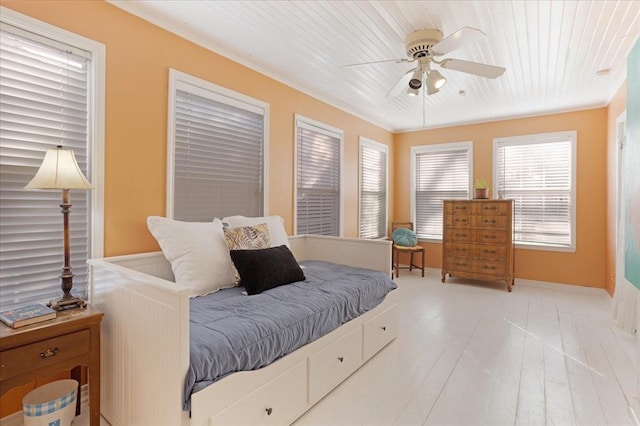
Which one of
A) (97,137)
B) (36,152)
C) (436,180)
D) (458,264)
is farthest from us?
(436,180)

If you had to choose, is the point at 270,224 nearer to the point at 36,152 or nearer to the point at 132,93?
the point at 132,93

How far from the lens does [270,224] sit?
2969mm

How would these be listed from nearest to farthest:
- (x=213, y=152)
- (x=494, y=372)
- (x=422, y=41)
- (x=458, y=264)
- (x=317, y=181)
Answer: (x=494, y=372) < (x=422, y=41) < (x=213, y=152) < (x=317, y=181) < (x=458, y=264)

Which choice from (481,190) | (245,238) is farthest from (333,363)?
(481,190)

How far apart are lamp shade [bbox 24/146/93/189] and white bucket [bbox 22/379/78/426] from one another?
3.45 feet

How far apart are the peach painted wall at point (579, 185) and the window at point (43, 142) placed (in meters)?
5.07

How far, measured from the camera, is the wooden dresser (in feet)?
14.9

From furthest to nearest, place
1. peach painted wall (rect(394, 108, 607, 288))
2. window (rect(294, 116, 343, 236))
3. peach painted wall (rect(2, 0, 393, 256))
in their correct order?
1. peach painted wall (rect(394, 108, 607, 288))
2. window (rect(294, 116, 343, 236))
3. peach painted wall (rect(2, 0, 393, 256))

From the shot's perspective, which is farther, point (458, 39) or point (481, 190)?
point (481, 190)

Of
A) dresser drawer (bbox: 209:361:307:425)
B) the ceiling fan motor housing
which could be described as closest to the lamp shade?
dresser drawer (bbox: 209:361:307:425)

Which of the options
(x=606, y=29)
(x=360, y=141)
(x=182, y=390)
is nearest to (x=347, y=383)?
(x=182, y=390)

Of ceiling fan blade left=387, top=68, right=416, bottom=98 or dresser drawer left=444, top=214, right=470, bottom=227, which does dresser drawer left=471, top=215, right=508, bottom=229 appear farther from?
ceiling fan blade left=387, top=68, right=416, bottom=98

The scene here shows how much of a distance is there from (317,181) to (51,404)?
309cm

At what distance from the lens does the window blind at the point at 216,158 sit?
8.46ft
